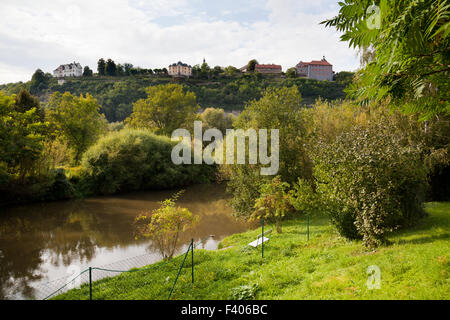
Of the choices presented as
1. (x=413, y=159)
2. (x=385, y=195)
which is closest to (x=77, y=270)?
(x=385, y=195)

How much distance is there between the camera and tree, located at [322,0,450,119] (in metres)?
2.49

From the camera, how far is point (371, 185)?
7.47m

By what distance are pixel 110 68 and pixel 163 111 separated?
176 ft

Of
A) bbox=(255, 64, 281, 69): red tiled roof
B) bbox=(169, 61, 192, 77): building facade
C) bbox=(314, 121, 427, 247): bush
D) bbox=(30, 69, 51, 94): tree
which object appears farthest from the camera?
bbox=(169, 61, 192, 77): building facade

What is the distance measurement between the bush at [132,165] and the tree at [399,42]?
23331mm

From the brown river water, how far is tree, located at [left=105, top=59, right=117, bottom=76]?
65.4 metres

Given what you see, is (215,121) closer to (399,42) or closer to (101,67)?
(399,42)

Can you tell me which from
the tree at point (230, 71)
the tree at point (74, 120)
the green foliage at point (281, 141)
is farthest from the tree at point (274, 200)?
the tree at point (230, 71)

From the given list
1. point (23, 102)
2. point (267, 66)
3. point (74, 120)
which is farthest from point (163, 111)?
point (267, 66)

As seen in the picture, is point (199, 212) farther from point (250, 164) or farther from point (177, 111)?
point (177, 111)

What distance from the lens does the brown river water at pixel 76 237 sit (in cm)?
974

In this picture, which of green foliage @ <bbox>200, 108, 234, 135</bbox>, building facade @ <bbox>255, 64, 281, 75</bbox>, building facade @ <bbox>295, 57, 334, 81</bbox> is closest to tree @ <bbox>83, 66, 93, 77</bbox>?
building facade @ <bbox>255, 64, 281, 75</bbox>

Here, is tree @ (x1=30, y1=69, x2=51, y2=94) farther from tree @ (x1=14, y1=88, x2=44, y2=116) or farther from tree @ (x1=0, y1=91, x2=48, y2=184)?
tree @ (x1=0, y1=91, x2=48, y2=184)

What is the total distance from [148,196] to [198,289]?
59.5 feet
